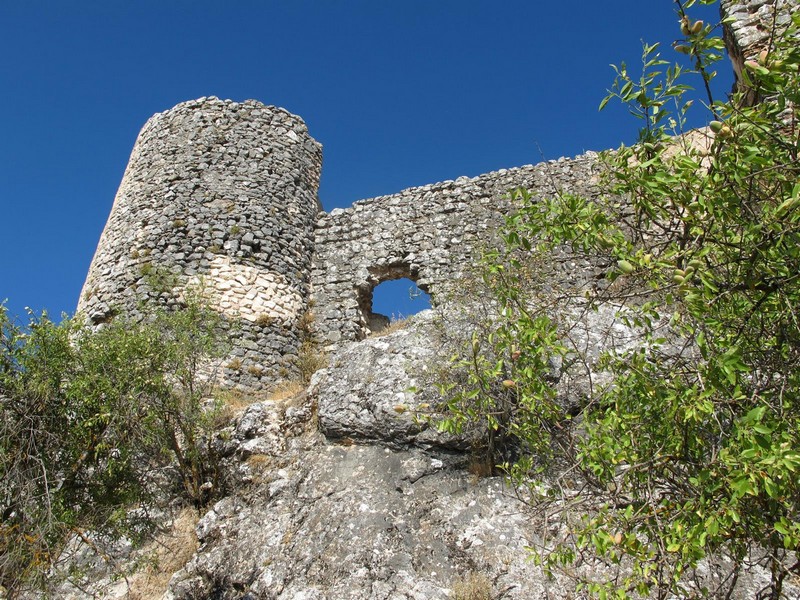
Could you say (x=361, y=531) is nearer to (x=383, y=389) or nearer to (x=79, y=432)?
(x=383, y=389)

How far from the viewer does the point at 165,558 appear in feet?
22.2

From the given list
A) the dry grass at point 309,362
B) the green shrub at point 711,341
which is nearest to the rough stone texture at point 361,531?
the green shrub at point 711,341

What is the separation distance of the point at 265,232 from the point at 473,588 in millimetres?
7610

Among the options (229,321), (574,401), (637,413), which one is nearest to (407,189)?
(229,321)

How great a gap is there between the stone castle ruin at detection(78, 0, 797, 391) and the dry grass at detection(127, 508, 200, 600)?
9.23ft

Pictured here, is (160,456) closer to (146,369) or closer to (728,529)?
(146,369)

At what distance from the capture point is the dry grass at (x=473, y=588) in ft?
16.7

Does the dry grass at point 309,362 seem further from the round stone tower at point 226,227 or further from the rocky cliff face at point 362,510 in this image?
the rocky cliff face at point 362,510

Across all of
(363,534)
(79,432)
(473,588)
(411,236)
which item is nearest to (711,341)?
(473,588)

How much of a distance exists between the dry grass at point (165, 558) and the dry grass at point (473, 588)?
9.68 ft

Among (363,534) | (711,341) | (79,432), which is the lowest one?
(363,534)

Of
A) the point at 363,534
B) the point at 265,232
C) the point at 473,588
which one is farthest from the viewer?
the point at 265,232

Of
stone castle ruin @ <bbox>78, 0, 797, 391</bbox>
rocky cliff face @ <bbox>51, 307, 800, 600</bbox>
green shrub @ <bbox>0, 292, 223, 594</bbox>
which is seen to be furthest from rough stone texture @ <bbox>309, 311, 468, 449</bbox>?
stone castle ruin @ <bbox>78, 0, 797, 391</bbox>

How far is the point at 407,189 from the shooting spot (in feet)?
40.1
